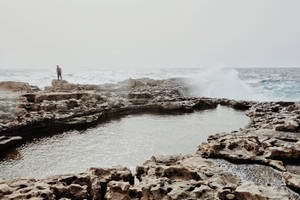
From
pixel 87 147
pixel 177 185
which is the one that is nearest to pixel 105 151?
pixel 87 147

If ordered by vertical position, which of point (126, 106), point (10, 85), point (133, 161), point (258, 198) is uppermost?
point (10, 85)

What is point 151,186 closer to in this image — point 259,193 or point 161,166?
point 161,166

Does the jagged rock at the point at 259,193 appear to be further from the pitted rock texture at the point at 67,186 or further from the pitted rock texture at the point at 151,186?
the pitted rock texture at the point at 67,186

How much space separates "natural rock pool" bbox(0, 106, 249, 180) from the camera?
25.3 ft

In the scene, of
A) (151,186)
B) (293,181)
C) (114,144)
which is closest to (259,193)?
(293,181)

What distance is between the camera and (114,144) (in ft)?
A: 32.0

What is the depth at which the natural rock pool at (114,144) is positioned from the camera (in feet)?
25.3

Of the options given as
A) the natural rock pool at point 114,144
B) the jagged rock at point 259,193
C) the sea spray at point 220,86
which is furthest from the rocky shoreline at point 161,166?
the sea spray at point 220,86

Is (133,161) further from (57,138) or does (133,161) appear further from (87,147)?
(57,138)

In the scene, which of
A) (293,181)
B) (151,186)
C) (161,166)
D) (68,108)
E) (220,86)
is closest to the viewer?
(151,186)

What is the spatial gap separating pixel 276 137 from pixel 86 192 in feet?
27.6

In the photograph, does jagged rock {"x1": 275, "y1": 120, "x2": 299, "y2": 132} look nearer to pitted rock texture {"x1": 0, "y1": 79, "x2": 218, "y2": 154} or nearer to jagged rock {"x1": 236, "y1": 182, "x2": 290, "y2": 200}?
jagged rock {"x1": 236, "y1": 182, "x2": 290, "y2": 200}

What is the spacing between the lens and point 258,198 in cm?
412

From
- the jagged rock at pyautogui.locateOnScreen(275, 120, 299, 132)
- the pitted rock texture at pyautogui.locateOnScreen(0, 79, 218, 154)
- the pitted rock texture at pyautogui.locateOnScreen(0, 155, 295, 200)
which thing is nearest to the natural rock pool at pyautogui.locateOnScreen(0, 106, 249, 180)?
the pitted rock texture at pyautogui.locateOnScreen(0, 155, 295, 200)
